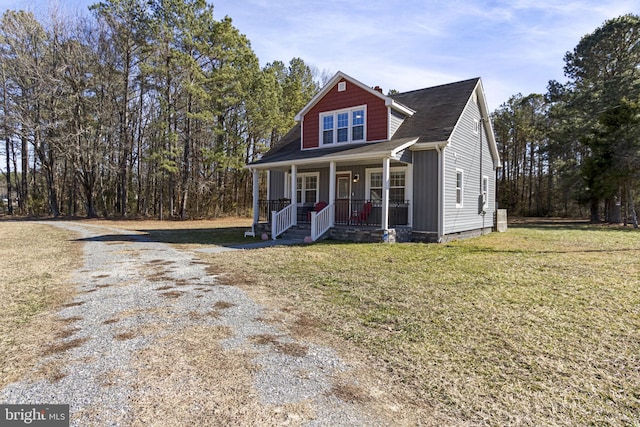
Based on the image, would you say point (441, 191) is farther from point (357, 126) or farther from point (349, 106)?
point (349, 106)

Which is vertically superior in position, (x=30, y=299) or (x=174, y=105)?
(x=174, y=105)

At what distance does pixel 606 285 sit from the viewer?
19.1 ft

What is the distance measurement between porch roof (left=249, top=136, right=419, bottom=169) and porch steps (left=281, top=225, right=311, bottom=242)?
2.35 m

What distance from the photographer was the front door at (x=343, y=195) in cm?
1319

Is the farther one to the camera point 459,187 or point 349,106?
point 349,106

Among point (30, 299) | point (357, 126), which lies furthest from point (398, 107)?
point (30, 299)

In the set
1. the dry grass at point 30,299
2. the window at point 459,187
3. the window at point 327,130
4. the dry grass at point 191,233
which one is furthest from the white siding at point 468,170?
the dry grass at point 30,299

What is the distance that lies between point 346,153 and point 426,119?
3.75 meters

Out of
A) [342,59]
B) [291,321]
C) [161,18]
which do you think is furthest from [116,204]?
[291,321]

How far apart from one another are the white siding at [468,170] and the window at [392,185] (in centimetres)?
151

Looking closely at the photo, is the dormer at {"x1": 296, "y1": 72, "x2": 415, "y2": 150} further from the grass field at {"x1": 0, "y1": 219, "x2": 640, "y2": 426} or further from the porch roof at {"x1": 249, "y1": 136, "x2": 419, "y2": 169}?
the grass field at {"x1": 0, "y1": 219, "x2": 640, "y2": 426}

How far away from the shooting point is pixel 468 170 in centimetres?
1392

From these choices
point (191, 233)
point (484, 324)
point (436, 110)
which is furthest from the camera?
point (191, 233)

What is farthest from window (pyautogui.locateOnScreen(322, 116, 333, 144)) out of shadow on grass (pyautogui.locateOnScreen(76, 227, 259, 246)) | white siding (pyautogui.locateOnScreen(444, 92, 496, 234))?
shadow on grass (pyautogui.locateOnScreen(76, 227, 259, 246))
